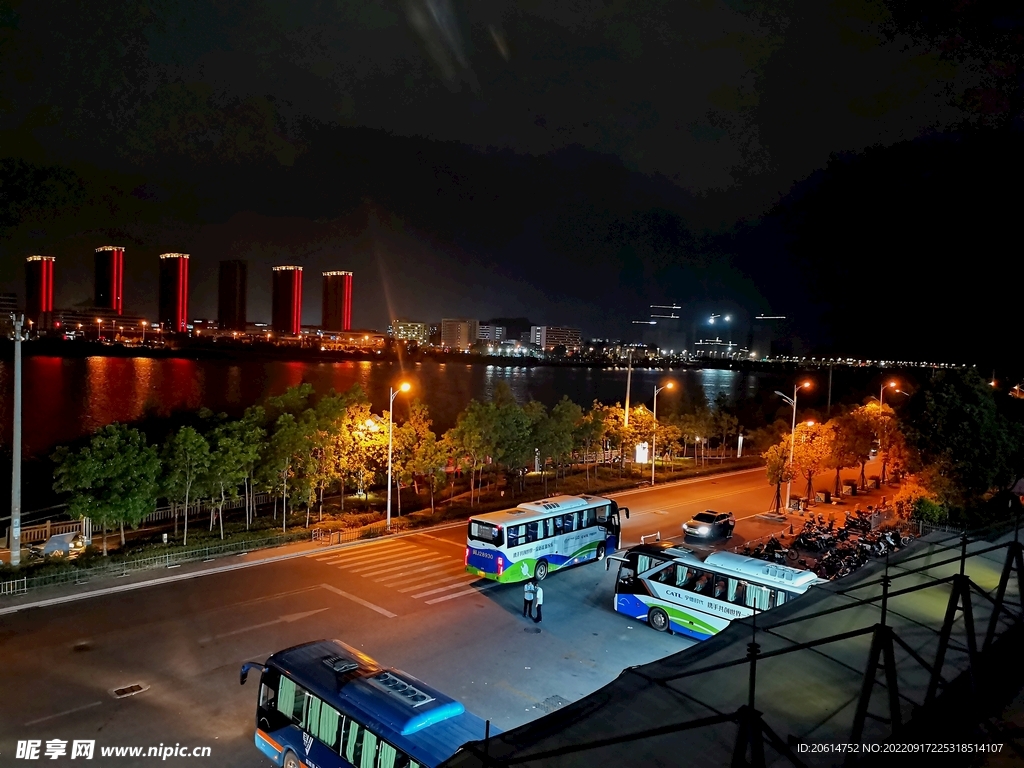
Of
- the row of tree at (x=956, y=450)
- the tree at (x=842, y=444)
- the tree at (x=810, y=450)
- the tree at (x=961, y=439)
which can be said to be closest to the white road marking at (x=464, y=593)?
the row of tree at (x=956, y=450)

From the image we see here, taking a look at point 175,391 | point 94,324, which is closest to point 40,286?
point 94,324

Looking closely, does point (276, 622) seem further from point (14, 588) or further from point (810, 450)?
point (810, 450)

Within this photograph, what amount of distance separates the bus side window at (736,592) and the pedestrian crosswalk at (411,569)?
593 centimetres

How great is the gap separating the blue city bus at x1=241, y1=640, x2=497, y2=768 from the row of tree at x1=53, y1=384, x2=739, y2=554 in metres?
11.1

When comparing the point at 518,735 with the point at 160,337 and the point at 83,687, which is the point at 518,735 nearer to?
the point at 83,687

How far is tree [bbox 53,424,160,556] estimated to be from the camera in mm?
17125

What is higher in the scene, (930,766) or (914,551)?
(930,766)

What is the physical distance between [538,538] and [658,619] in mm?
3995

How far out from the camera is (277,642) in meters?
13.0

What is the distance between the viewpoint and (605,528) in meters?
20.0

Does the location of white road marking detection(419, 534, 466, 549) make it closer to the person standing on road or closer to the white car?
the person standing on road

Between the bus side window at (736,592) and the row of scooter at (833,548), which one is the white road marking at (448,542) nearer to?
the row of scooter at (833,548)

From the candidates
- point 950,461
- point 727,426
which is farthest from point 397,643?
point 727,426

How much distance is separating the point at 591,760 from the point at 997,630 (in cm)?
422
